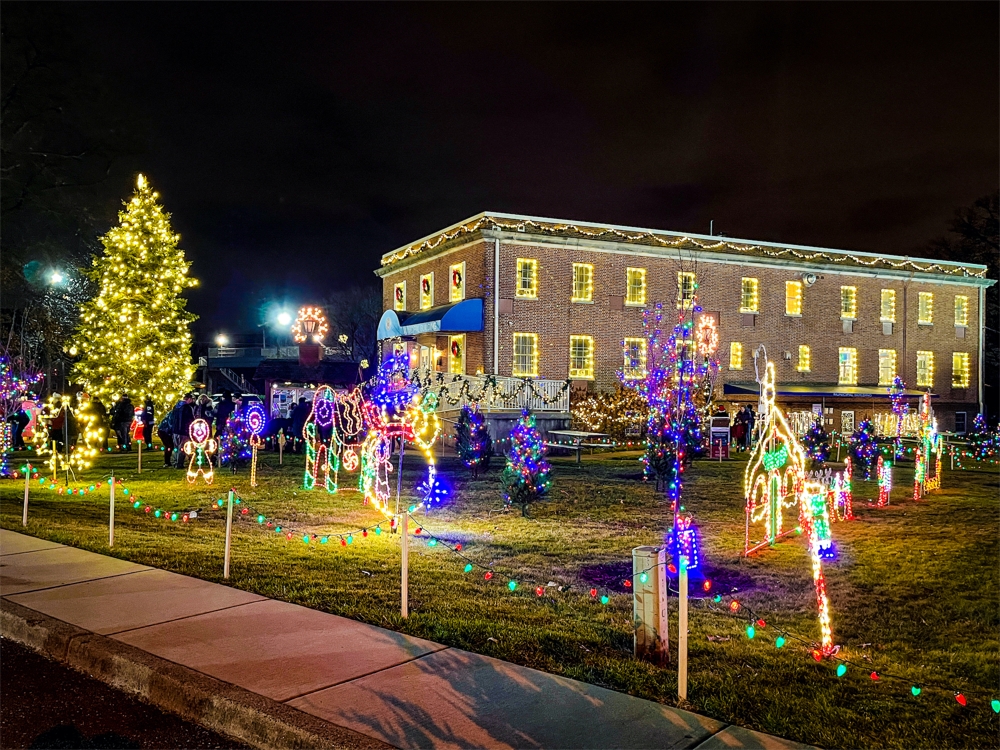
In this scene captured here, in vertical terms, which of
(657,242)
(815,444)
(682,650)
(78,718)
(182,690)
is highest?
(657,242)

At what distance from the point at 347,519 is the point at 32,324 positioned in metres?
30.5

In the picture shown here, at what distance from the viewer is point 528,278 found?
101 ft

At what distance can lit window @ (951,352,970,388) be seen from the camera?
3895 centimetres

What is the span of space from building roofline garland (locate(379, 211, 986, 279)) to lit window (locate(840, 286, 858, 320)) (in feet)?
3.74

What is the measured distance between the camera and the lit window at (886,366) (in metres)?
37.3

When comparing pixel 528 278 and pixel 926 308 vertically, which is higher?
pixel 528 278

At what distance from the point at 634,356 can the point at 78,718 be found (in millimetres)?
27691

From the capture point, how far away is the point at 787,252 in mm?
34969

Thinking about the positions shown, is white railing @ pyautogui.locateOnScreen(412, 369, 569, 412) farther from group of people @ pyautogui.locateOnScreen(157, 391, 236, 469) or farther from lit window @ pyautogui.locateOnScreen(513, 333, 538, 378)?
group of people @ pyautogui.locateOnScreen(157, 391, 236, 469)

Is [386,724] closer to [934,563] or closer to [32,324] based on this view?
[934,563]

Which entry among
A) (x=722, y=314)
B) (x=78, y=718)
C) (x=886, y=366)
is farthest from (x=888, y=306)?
(x=78, y=718)

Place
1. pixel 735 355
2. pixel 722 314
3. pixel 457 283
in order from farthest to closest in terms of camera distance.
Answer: pixel 735 355
pixel 722 314
pixel 457 283

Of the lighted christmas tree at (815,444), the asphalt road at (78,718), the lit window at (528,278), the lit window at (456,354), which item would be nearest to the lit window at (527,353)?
the lit window at (528,278)

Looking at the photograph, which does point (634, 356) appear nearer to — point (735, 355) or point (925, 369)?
point (735, 355)
